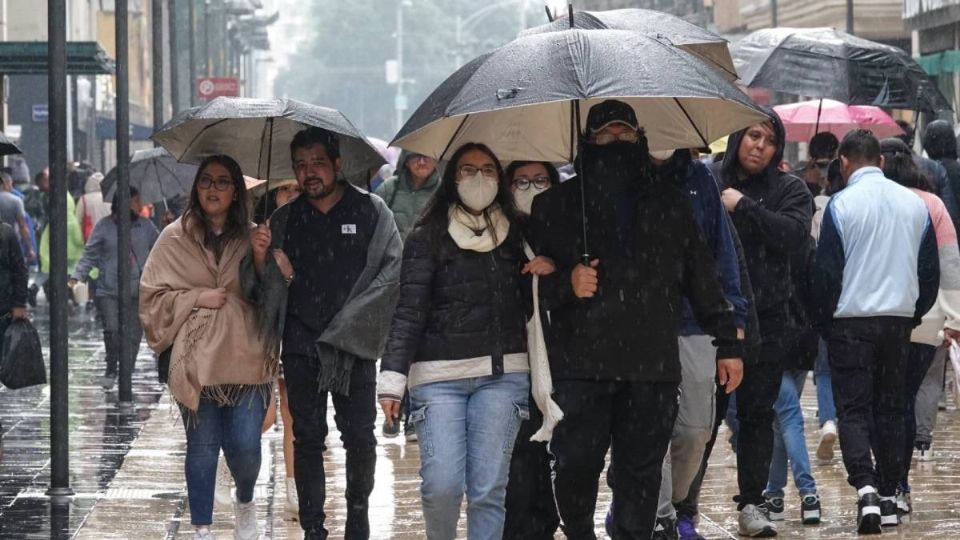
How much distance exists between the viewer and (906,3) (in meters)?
31.1

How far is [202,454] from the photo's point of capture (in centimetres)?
877

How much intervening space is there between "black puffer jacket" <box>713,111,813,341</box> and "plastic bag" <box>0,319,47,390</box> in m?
4.82

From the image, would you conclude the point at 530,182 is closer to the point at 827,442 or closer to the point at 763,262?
the point at 763,262

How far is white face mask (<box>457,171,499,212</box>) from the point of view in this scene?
7.69 m

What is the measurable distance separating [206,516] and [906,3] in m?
24.1

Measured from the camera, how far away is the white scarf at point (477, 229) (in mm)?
7664

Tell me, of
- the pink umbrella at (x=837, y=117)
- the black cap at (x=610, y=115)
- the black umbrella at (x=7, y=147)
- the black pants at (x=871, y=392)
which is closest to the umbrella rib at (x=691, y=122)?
the black cap at (x=610, y=115)

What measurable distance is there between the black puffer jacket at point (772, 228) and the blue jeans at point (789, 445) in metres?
0.74

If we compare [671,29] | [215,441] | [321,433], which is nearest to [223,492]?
[215,441]

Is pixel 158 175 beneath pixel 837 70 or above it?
beneath

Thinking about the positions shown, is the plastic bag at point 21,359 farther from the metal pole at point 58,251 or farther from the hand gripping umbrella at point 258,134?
the hand gripping umbrella at point 258,134

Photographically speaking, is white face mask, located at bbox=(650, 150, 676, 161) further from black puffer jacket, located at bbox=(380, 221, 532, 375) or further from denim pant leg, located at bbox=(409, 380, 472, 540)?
denim pant leg, located at bbox=(409, 380, 472, 540)

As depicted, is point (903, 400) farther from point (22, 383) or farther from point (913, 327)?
point (22, 383)

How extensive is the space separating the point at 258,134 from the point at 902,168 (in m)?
3.41
